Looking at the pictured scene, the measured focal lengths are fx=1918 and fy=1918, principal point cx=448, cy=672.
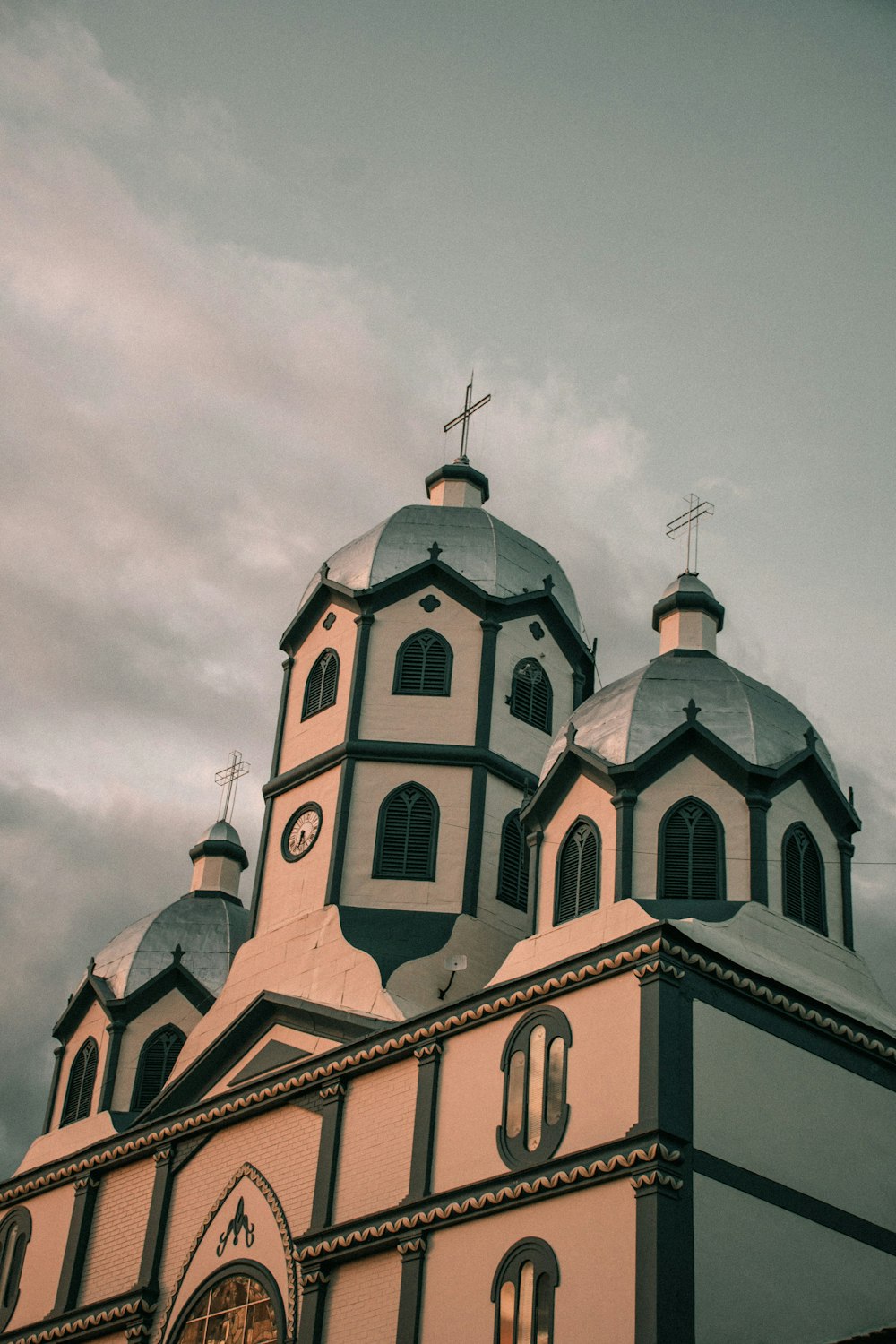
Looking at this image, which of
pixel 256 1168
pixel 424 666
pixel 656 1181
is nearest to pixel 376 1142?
pixel 256 1168

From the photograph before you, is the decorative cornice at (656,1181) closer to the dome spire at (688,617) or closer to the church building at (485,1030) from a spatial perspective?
the church building at (485,1030)

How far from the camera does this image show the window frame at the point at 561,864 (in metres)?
29.1

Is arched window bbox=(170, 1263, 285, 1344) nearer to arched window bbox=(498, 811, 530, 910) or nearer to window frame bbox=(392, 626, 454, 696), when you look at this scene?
arched window bbox=(498, 811, 530, 910)

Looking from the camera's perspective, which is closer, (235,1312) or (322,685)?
(235,1312)

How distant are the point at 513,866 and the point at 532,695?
367 cm

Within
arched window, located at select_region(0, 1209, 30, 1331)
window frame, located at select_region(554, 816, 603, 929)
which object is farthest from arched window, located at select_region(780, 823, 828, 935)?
arched window, located at select_region(0, 1209, 30, 1331)

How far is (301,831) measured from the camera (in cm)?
3472

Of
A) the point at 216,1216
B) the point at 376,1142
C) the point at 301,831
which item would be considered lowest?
the point at 216,1216

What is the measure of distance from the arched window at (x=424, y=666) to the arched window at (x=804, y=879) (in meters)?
7.71

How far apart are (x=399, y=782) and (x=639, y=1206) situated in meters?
12.0

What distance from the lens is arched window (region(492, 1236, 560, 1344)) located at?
78.4ft

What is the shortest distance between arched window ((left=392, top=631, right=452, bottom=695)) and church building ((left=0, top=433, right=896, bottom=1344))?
0.19 feet

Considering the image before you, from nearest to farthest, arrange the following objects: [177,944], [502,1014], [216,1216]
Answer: [502,1014] → [216,1216] → [177,944]

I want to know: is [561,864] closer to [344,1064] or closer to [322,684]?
[344,1064]
